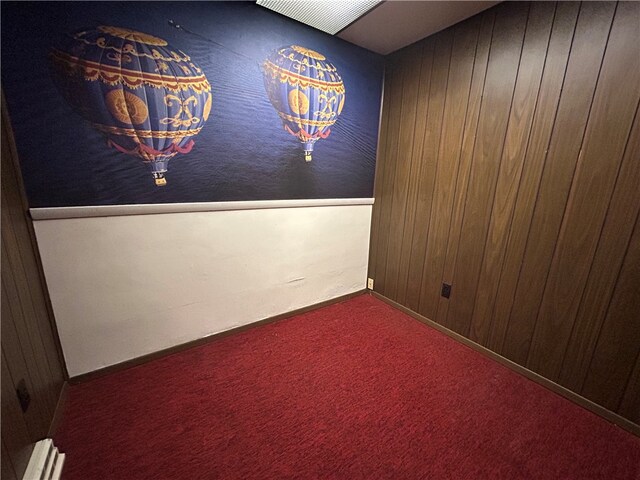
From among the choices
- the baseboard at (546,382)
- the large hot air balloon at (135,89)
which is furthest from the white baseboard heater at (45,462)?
the baseboard at (546,382)

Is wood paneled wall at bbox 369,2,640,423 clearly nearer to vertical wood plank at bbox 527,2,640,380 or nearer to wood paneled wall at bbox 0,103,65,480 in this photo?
vertical wood plank at bbox 527,2,640,380

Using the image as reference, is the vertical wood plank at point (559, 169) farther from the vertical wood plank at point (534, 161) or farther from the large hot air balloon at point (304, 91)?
the large hot air balloon at point (304, 91)

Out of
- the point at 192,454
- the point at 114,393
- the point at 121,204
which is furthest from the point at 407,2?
the point at 114,393

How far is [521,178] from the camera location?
1432 mm

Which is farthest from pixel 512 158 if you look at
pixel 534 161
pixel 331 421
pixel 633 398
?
pixel 331 421

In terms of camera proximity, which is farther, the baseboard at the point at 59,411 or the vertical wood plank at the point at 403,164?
the vertical wood plank at the point at 403,164

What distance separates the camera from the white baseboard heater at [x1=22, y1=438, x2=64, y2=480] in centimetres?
90

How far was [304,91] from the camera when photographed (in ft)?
5.67

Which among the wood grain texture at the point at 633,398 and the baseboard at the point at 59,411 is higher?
the wood grain texture at the point at 633,398

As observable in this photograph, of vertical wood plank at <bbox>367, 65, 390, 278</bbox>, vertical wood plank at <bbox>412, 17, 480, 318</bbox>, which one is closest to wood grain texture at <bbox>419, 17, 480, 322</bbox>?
vertical wood plank at <bbox>412, 17, 480, 318</bbox>

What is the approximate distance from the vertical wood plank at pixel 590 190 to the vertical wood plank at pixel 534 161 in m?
0.14

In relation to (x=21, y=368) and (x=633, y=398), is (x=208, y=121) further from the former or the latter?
(x=633, y=398)

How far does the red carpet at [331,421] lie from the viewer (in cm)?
103

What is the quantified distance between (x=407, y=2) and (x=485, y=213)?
1.24m
